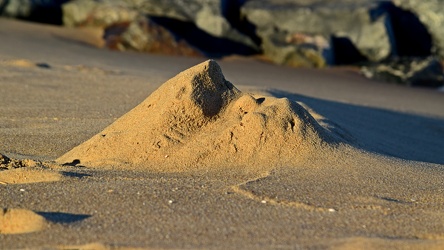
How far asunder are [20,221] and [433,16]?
11.3 m

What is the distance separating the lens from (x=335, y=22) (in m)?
12.2

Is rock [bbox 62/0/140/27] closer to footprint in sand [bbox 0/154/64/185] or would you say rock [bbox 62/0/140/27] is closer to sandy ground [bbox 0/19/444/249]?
sandy ground [bbox 0/19/444/249]

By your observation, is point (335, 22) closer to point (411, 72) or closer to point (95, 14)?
point (411, 72)

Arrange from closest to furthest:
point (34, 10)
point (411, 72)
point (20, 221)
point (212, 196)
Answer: point (20, 221) < point (212, 196) < point (411, 72) < point (34, 10)

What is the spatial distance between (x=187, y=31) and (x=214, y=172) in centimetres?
854

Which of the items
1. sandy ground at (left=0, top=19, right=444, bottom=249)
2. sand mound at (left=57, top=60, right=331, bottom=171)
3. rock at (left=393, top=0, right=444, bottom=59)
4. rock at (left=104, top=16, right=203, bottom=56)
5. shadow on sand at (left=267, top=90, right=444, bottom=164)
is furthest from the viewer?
rock at (left=393, top=0, right=444, bottom=59)

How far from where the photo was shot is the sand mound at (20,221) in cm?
278

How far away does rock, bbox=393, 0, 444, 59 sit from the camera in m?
12.9

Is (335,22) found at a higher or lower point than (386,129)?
higher

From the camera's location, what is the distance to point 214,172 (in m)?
3.62

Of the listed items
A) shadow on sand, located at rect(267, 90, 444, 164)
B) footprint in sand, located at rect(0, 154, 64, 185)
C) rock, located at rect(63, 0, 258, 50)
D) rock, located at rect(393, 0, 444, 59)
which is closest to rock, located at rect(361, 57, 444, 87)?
rock, located at rect(393, 0, 444, 59)

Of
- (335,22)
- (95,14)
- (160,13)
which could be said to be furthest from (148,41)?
(335,22)

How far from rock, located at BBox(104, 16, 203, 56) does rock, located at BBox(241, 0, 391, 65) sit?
1674 mm

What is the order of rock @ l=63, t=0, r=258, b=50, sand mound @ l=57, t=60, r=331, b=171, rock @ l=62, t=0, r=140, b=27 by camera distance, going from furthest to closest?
1. rock @ l=63, t=0, r=258, b=50
2. rock @ l=62, t=0, r=140, b=27
3. sand mound @ l=57, t=60, r=331, b=171
